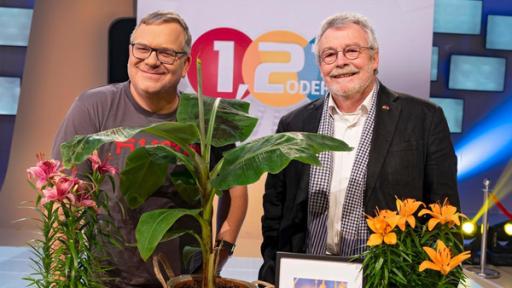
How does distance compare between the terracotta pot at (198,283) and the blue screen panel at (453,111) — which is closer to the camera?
the terracotta pot at (198,283)

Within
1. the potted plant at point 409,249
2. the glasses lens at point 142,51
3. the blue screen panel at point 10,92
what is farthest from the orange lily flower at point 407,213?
the blue screen panel at point 10,92

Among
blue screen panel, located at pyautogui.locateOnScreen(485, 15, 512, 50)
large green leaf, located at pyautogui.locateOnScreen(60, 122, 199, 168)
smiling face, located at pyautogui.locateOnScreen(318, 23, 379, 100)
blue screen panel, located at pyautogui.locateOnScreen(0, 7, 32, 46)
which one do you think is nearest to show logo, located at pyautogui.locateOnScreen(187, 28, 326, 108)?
blue screen panel, located at pyautogui.locateOnScreen(0, 7, 32, 46)

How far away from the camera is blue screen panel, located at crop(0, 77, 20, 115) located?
5809 mm

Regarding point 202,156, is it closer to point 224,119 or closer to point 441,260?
point 224,119

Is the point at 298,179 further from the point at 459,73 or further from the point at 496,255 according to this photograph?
the point at 459,73

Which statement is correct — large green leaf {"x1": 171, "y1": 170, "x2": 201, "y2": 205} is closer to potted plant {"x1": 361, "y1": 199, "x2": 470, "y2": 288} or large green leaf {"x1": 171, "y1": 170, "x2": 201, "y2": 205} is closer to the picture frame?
the picture frame

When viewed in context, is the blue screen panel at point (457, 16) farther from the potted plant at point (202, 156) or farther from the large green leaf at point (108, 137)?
the large green leaf at point (108, 137)

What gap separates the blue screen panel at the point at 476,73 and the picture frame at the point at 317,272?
505 centimetres

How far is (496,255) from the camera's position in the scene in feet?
17.4

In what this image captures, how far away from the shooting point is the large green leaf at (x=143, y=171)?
158cm

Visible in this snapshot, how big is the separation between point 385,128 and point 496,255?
3.75 m

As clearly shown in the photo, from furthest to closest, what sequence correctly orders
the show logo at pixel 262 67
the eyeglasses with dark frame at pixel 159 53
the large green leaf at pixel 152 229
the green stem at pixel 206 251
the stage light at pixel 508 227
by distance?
1. the stage light at pixel 508 227
2. the show logo at pixel 262 67
3. the eyeglasses with dark frame at pixel 159 53
4. the green stem at pixel 206 251
5. the large green leaf at pixel 152 229

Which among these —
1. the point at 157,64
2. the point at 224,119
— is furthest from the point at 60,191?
the point at 157,64

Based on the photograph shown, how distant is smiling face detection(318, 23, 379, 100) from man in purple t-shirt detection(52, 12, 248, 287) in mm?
468
